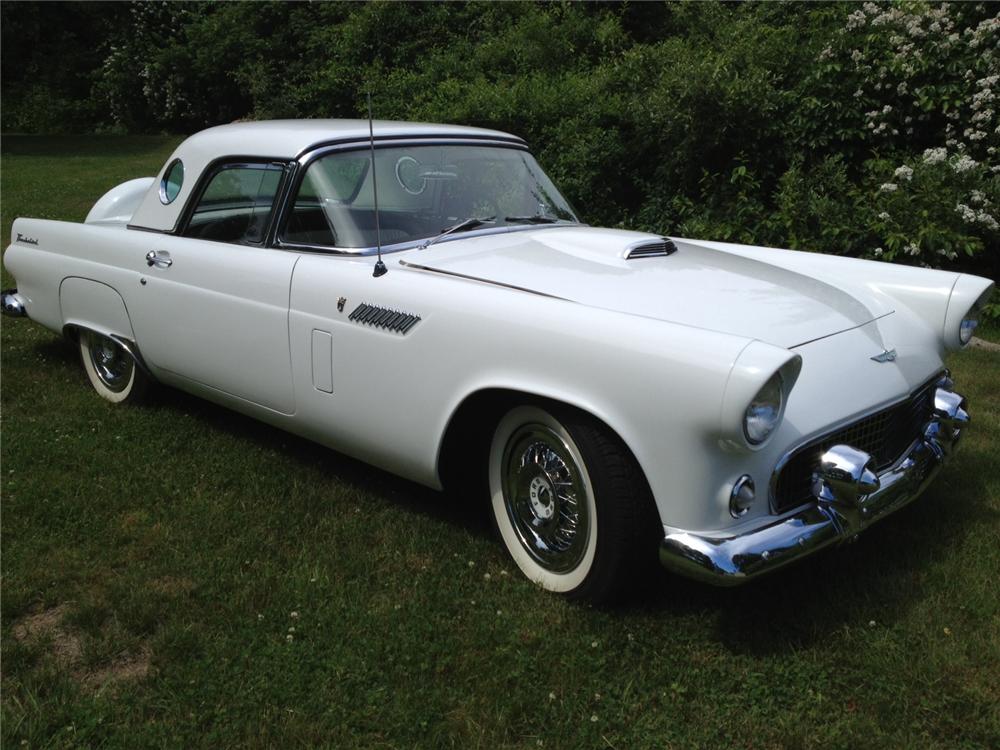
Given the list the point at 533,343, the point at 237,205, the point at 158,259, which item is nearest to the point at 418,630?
the point at 533,343

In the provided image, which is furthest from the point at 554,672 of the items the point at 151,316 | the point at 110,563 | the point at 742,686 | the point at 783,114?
the point at 783,114

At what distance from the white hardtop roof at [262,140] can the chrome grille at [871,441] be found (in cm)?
216

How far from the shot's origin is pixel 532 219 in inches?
154

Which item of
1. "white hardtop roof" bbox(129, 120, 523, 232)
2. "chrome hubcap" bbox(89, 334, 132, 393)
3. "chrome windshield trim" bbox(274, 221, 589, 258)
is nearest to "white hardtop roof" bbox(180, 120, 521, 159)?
"white hardtop roof" bbox(129, 120, 523, 232)

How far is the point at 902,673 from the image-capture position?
8.24 feet

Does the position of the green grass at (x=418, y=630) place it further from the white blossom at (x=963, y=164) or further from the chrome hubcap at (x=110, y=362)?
the white blossom at (x=963, y=164)

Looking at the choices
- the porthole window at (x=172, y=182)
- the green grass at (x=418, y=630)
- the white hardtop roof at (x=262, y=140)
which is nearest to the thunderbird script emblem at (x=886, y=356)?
the green grass at (x=418, y=630)

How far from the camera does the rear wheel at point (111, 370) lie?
453 centimetres

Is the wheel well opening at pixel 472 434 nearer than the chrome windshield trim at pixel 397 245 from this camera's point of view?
Yes

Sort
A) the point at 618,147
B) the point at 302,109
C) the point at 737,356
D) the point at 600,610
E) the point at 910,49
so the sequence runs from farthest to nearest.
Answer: the point at 302,109 < the point at 618,147 < the point at 910,49 < the point at 600,610 < the point at 737,356

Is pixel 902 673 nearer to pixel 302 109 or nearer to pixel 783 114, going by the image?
pixel 783 114

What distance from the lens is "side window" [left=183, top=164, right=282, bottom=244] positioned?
377 centimetres

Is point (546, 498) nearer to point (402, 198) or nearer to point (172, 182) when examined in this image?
point (402, 198)

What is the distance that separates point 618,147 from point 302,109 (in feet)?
21.5
